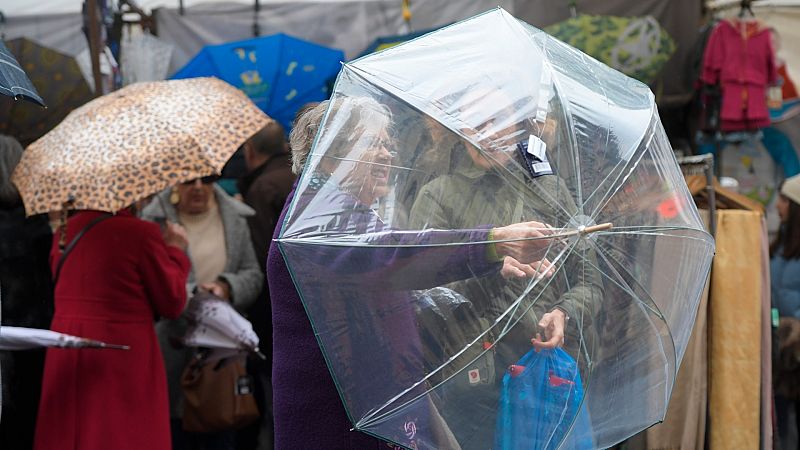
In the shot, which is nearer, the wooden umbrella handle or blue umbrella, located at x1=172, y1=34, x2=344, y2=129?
the wooden umbrella handle

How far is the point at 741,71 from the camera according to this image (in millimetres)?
5453

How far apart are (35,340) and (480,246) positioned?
6.68ft

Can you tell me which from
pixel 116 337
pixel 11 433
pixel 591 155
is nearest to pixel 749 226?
pixel 591 155

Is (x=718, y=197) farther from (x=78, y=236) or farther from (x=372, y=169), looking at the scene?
(x=78, y=236)

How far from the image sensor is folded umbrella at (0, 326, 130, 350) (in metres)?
3.26

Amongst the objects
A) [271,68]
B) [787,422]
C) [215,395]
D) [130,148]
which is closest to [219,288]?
[215,395]

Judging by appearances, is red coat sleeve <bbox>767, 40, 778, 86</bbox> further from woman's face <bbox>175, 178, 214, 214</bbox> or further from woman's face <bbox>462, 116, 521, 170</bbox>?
woman's face <bbox>462, 116, 521, 170</bbox>

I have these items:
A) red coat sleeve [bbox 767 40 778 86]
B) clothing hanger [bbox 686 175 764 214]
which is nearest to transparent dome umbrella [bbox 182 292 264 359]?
clothing hanger [bbox 686 175 764 214]

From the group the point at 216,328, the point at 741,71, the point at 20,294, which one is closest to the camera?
the point at 20,294

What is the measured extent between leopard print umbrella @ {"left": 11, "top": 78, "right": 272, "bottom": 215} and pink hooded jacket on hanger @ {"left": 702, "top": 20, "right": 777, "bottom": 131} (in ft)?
10.1

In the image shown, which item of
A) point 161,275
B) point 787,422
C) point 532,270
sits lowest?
point 787,422

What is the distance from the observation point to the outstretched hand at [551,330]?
6.81 ft

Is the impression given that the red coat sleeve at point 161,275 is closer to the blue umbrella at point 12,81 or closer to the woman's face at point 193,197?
the woman's face at point 193,197

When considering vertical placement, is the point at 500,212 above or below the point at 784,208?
above
